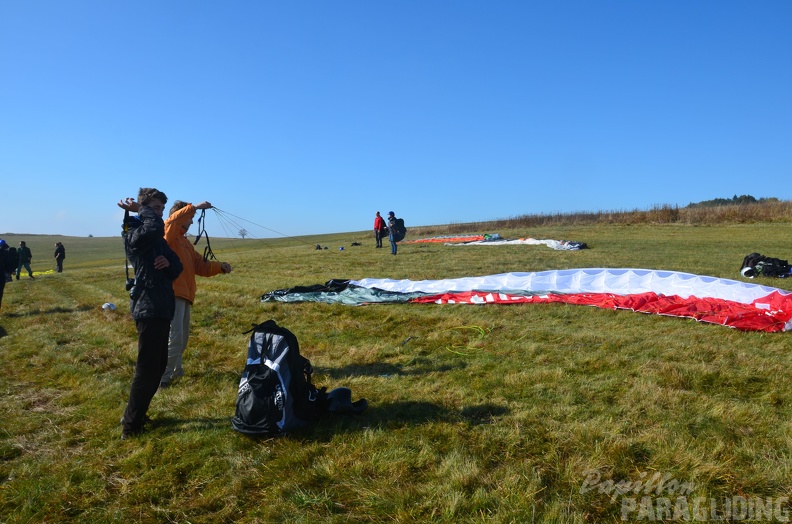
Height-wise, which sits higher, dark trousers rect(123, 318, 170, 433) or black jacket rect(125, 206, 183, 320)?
black jacket rect(125, 206, 183, 320)

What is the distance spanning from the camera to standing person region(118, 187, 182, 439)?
413cm

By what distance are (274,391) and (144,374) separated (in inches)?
47.2

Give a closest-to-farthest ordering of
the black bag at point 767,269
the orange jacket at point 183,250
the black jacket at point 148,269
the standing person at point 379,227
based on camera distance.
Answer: the black jacket at point 148,269, the orange jacket at point 183,250, the black bag at point 767,269, the standing person at point 379,227

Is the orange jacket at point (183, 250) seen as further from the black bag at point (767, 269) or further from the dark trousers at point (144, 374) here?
the black bag at point (767, 269)

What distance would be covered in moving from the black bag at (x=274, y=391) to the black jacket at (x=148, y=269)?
2.94ft

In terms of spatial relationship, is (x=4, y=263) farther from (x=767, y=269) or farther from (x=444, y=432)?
(x=767, y=269)

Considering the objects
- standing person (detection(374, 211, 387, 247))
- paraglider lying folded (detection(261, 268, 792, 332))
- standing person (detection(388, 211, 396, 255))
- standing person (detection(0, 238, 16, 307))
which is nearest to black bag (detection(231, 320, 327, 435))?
paraglider lying folded (detection(261, 268, 792, 332))

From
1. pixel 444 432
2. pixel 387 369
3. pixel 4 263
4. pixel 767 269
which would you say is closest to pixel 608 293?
pixel 387 369

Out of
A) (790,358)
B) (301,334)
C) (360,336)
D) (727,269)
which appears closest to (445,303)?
(360,336)

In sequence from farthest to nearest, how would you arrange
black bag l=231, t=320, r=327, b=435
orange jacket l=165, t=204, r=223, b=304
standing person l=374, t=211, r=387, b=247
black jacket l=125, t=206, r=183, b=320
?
standing person l=374, t=211, r=387, b=247 < orange jacket l=165, t=204, r=223, b=304 < black jacket l=125, t=206, r=183, b=320 < black bag l=231, t=320, r=327, b=435

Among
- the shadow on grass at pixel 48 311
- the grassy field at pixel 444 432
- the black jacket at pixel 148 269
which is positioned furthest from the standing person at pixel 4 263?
the black jacket at pixel 148 269

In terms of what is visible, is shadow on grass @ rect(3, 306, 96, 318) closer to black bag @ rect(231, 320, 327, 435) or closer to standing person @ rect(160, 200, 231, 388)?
standing person @ rect(160, 200, 231, 388)

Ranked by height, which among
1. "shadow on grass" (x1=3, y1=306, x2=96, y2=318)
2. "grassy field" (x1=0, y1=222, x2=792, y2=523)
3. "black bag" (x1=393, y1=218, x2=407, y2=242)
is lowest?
"grassy field" (x1=0, y1=222, x2=792, y2=523)

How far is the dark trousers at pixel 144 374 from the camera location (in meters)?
4.14
